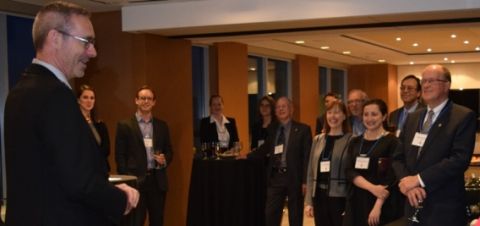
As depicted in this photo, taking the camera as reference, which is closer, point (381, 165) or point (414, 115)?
point (414, 115)

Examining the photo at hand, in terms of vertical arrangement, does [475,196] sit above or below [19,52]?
below

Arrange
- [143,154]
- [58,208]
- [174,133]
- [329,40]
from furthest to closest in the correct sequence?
[329,40], [174,133], [143,154], [58,208]

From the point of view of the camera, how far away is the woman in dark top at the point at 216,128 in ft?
20.7

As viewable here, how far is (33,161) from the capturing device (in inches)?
66.8

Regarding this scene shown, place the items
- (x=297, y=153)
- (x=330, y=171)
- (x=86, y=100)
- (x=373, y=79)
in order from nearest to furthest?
(x=330, y=171)
(x=86, y=100)
(x=297, y=153)
(x=373, y=79)

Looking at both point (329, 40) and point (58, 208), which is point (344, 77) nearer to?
point (329, 40)

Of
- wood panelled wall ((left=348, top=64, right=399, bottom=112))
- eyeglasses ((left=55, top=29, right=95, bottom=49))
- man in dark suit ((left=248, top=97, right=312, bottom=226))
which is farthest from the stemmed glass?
wood panelled wall ((left=348, top=64, right=399, bottom=112))

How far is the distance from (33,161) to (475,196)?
9.87ft

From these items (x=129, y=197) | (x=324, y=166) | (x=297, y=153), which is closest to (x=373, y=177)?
(x=324, y=166)

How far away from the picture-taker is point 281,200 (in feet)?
17.2

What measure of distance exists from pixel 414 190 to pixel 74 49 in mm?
2220

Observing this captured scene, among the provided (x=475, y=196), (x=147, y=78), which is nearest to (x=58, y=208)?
(x=475, y=196)

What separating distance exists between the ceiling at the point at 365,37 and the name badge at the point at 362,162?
1.73m

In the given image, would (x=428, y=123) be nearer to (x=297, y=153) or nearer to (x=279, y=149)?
(x=297, y=153)
